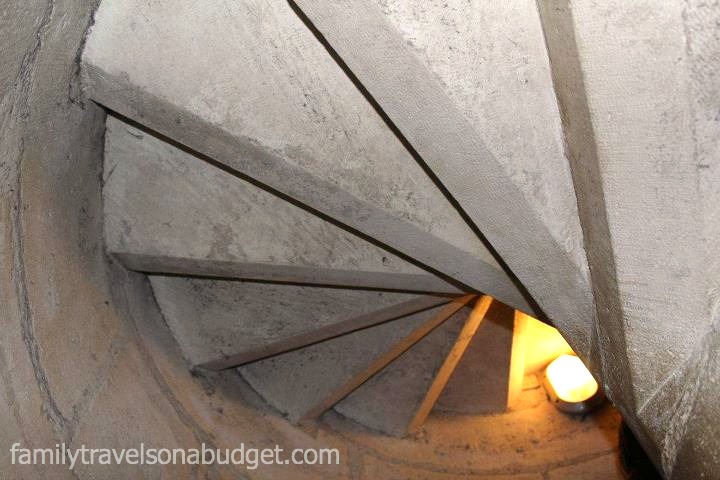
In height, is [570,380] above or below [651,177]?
above

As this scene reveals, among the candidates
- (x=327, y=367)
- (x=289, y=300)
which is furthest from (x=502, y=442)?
(x=289, y=300)

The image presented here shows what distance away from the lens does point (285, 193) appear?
1911 mm

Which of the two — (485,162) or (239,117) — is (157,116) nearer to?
(239,117)

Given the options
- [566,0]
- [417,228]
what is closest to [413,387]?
[417,228]

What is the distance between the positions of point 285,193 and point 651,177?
95 centimetres

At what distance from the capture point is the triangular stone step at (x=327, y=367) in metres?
3.10

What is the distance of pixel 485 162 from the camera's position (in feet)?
4.97

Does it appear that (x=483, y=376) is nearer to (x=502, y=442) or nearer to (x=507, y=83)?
(x=502, y=442)

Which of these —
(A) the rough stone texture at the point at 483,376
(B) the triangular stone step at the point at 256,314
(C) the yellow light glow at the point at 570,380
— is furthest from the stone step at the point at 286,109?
(C) the yellow light glow at the point at 570,380

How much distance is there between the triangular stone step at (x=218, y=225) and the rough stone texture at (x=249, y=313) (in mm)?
458

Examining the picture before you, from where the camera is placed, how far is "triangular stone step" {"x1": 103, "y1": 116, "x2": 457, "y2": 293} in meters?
2.28

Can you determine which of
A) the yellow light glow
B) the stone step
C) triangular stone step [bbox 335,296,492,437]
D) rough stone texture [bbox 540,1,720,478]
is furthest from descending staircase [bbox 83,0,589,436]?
the yellow light glow

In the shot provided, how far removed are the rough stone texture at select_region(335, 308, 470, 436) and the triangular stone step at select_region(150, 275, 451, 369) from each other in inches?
24.7

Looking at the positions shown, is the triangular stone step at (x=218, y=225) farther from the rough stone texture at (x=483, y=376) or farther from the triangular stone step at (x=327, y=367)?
the rough stone texture at (x=483, y=376)
